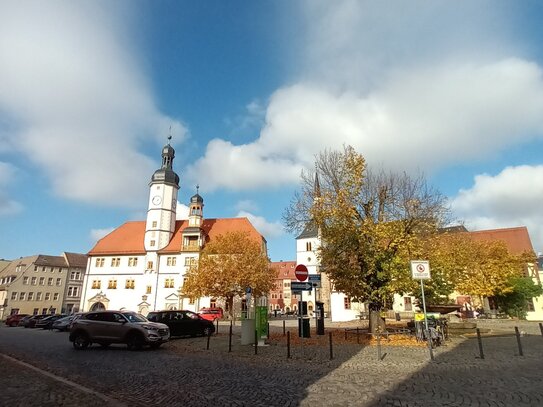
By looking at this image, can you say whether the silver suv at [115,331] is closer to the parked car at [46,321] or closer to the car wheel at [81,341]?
the car wheel at [81,341]

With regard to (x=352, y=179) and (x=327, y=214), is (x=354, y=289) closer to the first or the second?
(x=327, y=214)

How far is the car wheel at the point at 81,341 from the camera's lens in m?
17.3

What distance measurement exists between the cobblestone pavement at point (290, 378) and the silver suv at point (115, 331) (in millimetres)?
1729

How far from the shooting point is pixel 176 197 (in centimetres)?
6988

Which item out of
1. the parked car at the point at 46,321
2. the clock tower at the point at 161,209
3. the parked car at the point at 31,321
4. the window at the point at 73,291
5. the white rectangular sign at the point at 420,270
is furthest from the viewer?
the window at the point at 73,291

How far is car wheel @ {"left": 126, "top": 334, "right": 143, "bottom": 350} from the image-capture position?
16516 millimetres

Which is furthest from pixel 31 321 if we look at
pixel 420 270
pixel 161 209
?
pixel 420 270

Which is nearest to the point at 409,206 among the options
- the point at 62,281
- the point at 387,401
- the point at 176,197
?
the point at 387,401

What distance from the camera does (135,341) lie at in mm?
16594

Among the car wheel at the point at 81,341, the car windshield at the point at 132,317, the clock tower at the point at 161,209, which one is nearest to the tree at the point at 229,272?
the clock tower at the point at 161,209

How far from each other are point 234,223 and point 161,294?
1802cm

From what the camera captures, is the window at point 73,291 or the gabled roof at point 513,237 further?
the window at point 73,291

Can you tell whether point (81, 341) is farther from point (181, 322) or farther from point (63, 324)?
point (63, 324)

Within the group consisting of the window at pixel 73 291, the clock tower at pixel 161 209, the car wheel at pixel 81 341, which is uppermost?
the clock tower at pixel 161 209
